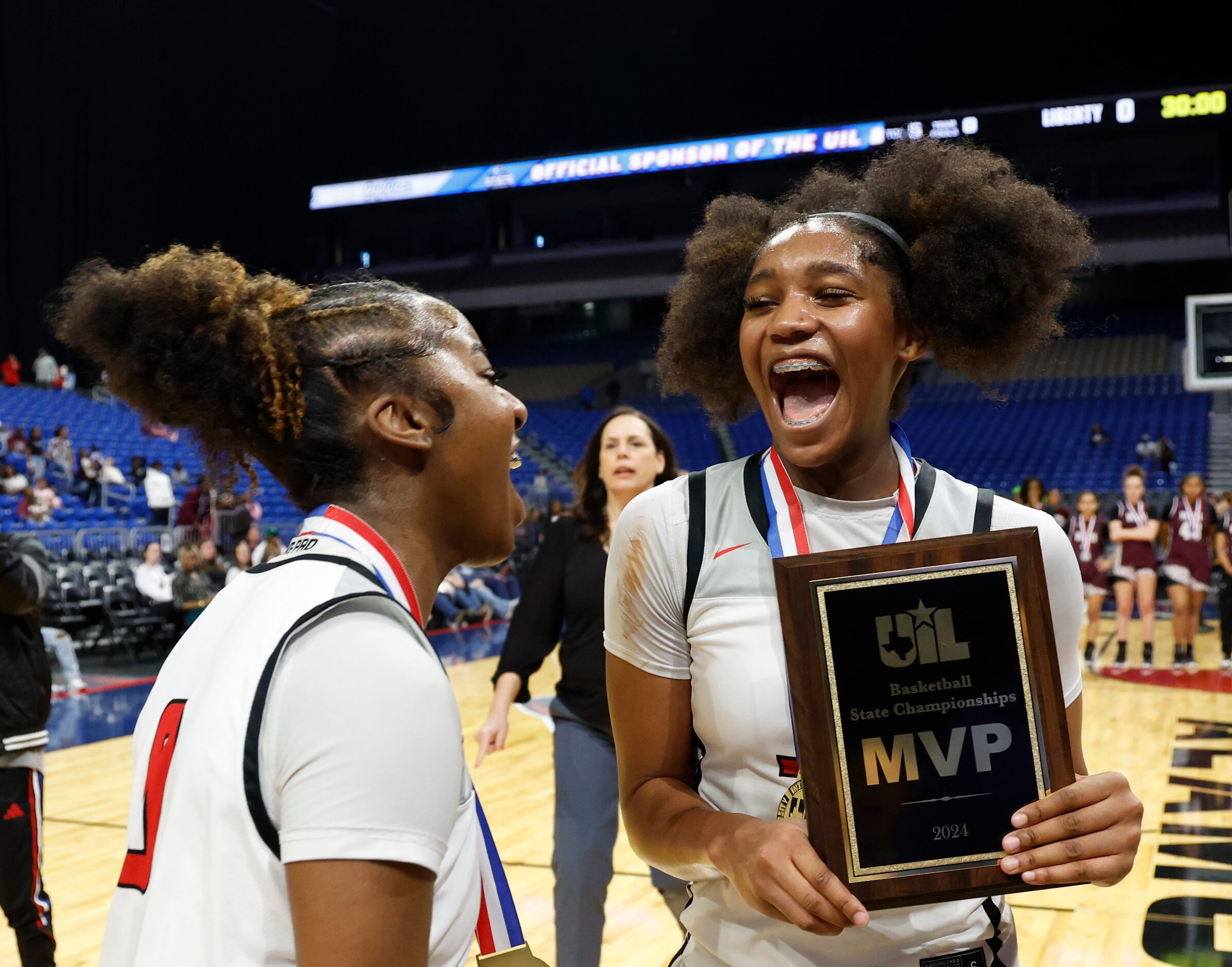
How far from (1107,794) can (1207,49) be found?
75.9 ft

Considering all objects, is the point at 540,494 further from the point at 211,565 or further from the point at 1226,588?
the point at 1226,588

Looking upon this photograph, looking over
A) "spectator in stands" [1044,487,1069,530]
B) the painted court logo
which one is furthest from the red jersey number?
"spectator in stands" [1044,487,1069,530]

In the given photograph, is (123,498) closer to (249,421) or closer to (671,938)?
(671,938)

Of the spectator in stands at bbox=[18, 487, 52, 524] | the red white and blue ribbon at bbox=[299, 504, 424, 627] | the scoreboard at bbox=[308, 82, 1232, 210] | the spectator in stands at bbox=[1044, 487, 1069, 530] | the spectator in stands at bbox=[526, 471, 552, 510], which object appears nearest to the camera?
the red white and blue ribbon at bbox=[299, 504, 424, 627]

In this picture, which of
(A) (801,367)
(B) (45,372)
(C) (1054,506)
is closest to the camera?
(A) (801,367)

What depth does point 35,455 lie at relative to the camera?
12805mm

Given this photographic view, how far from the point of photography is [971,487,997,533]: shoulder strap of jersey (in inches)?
59.9

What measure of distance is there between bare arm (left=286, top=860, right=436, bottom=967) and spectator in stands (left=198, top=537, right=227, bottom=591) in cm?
960

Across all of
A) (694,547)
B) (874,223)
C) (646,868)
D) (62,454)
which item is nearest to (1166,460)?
(646,868)

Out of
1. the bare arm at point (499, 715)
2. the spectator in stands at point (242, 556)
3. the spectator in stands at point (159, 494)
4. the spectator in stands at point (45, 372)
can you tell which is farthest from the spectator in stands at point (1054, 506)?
the spectator in stands at point (45, 372)

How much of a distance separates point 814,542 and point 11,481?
11904 millimetres

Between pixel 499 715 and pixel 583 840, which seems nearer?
pixel 583 840

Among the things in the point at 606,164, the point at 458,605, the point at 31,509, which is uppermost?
the point at 606,164

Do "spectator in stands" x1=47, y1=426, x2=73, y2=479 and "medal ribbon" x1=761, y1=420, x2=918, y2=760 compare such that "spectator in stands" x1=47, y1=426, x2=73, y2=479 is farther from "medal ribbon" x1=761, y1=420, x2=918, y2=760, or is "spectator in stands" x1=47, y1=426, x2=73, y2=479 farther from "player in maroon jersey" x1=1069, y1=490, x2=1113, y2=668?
"medal ribbon" x1=761, y1=420, x2=918, y2=760
